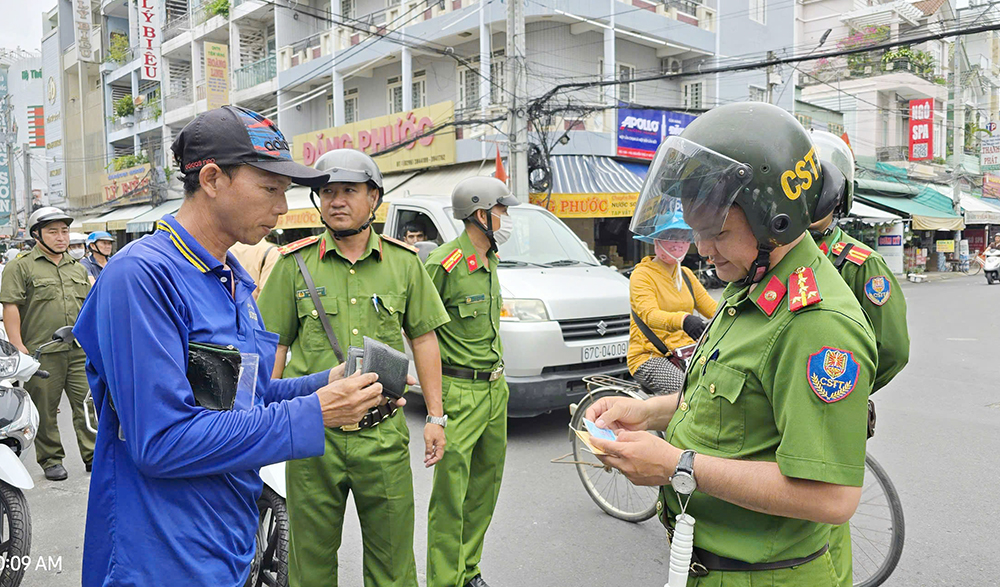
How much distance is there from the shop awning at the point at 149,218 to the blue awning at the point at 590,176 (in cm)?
1702

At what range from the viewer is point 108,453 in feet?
5.41

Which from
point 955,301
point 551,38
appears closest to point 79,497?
point 551,38

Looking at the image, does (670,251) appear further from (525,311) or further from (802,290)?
(802,290)

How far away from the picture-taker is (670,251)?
14.5ft

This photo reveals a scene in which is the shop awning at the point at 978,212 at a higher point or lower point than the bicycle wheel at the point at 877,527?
higher

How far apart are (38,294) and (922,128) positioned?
3031 cm

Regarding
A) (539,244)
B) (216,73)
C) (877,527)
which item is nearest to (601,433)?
(877,527)

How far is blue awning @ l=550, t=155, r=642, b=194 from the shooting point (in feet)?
54.9

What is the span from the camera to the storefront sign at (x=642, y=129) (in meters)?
18.4

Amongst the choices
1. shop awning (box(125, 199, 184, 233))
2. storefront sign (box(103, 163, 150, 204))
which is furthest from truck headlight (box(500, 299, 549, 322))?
storefront sign (box(103, 163, 150, 204))

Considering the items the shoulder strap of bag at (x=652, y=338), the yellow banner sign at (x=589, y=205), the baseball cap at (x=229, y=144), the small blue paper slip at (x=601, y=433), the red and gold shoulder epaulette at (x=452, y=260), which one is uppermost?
the yellow banner sign at (x=589, y=205)

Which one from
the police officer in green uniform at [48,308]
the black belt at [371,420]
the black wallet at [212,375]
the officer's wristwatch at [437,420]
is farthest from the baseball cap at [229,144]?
the police officer in green uniform at [48,308]

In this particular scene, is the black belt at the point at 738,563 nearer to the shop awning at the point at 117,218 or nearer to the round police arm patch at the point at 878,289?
the round police arm patch at the point at 878,289

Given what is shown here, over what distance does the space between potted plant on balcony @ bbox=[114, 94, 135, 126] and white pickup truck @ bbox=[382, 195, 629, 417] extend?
3204 centimetres
